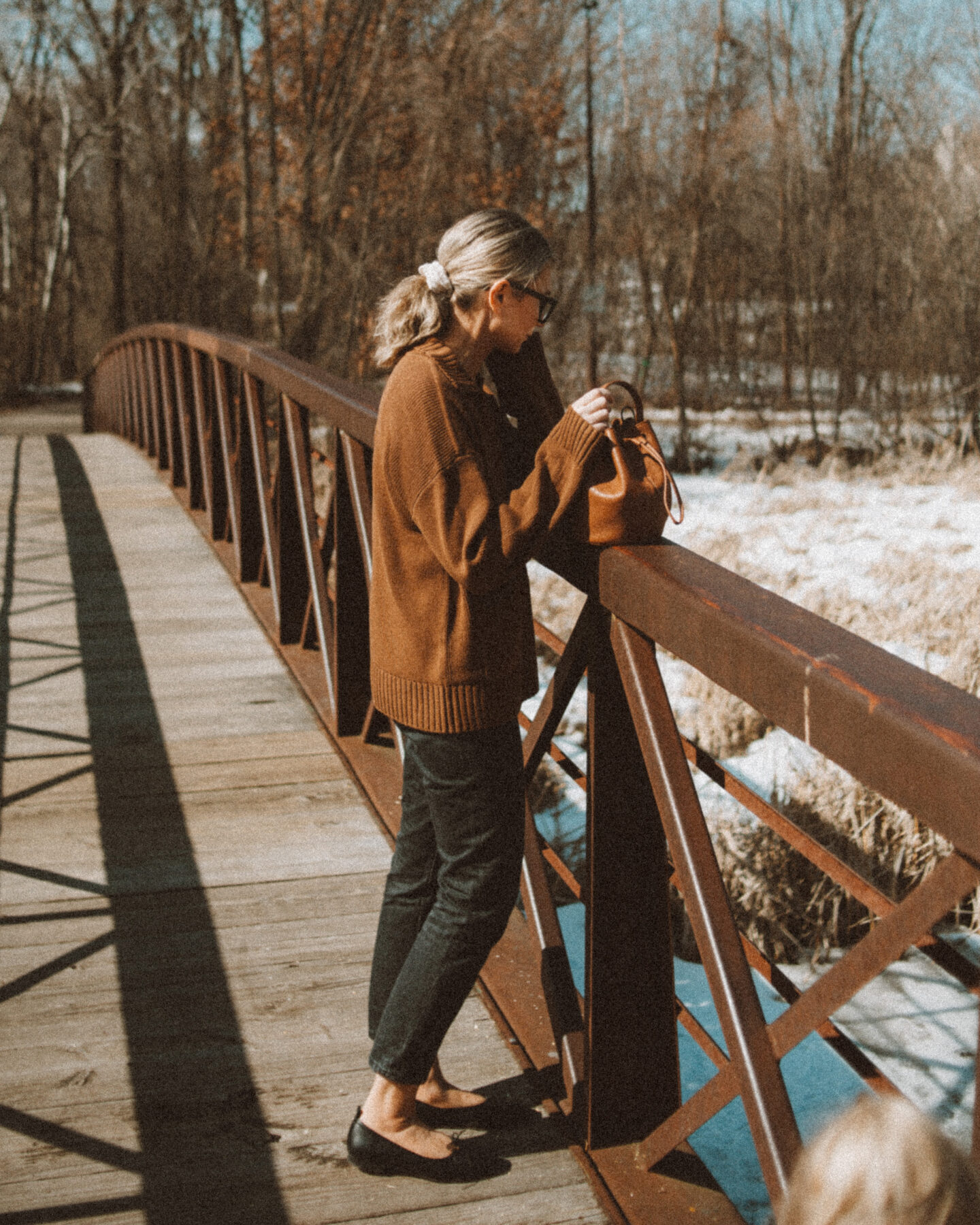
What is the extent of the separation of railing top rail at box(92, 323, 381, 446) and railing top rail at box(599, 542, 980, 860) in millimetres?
1191

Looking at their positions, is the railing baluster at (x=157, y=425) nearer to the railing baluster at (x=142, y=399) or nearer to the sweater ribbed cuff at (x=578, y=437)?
the railing baluster at (x=142, y=399)

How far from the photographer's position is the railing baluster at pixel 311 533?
Result: 3.79m

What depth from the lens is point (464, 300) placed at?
177 cm

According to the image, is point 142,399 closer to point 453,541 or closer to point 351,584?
point 351,584

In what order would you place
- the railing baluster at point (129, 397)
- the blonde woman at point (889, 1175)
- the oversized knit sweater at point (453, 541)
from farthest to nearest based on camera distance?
the railing baluster at point (129, 397) < the oversized knit sweater at point (453, 541) < the blonde woman at point (889, 1175)

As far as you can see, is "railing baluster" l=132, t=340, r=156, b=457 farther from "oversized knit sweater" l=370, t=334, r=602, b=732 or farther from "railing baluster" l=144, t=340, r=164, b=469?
"oversized knit sweater" l=370, t=334, r=602, b=732

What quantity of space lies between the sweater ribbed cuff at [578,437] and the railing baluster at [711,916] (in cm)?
24

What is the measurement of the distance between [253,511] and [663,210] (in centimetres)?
1008

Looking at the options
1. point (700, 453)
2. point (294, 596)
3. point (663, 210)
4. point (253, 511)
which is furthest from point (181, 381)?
point (663, 210)

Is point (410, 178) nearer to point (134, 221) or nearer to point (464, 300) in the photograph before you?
point (464, 300)

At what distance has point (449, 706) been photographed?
1756mm

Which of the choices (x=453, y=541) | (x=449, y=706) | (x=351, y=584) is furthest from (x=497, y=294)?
(x=351, y=584)

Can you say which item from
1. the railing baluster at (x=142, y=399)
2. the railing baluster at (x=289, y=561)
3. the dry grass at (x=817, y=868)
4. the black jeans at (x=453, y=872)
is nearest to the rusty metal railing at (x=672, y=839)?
the black jeans at (x=453, y=872)

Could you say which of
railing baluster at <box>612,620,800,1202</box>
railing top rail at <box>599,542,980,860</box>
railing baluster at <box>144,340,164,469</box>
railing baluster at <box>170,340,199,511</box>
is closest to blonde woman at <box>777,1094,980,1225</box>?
railing top rail at <box>599,542,980,860</box>
